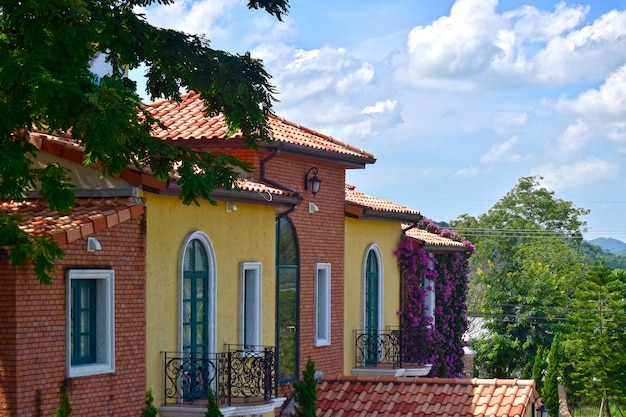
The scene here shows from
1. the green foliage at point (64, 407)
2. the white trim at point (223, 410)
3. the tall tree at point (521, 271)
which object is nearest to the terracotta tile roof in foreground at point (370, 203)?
the white trim at point (223, 410)

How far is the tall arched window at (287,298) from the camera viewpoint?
23047 millimetres

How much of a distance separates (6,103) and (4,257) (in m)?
2.01

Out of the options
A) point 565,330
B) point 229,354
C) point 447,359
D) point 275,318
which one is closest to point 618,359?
point 565,330

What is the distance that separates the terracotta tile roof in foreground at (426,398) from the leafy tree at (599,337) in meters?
25.1

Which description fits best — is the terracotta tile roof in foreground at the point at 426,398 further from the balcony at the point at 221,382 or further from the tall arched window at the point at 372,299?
the tall arched window at the point at 372,299

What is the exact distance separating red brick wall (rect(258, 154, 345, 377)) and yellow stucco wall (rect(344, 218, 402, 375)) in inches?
20.2

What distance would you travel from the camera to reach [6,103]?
13570mm

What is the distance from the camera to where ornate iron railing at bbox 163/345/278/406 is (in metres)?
18.0

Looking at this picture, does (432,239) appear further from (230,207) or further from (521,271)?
(521,271)

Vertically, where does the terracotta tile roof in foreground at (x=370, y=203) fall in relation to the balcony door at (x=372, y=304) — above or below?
above

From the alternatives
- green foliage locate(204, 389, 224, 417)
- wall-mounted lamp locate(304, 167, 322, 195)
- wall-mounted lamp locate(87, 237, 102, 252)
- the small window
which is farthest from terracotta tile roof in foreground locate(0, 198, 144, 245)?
the small window

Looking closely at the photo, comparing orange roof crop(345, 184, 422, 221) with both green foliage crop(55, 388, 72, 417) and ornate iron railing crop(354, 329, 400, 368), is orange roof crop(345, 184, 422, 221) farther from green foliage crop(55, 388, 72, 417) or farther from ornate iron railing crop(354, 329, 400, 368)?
green foliage crop(55, 388, 72, 417)

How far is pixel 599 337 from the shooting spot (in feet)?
151

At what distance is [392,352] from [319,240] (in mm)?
4585
